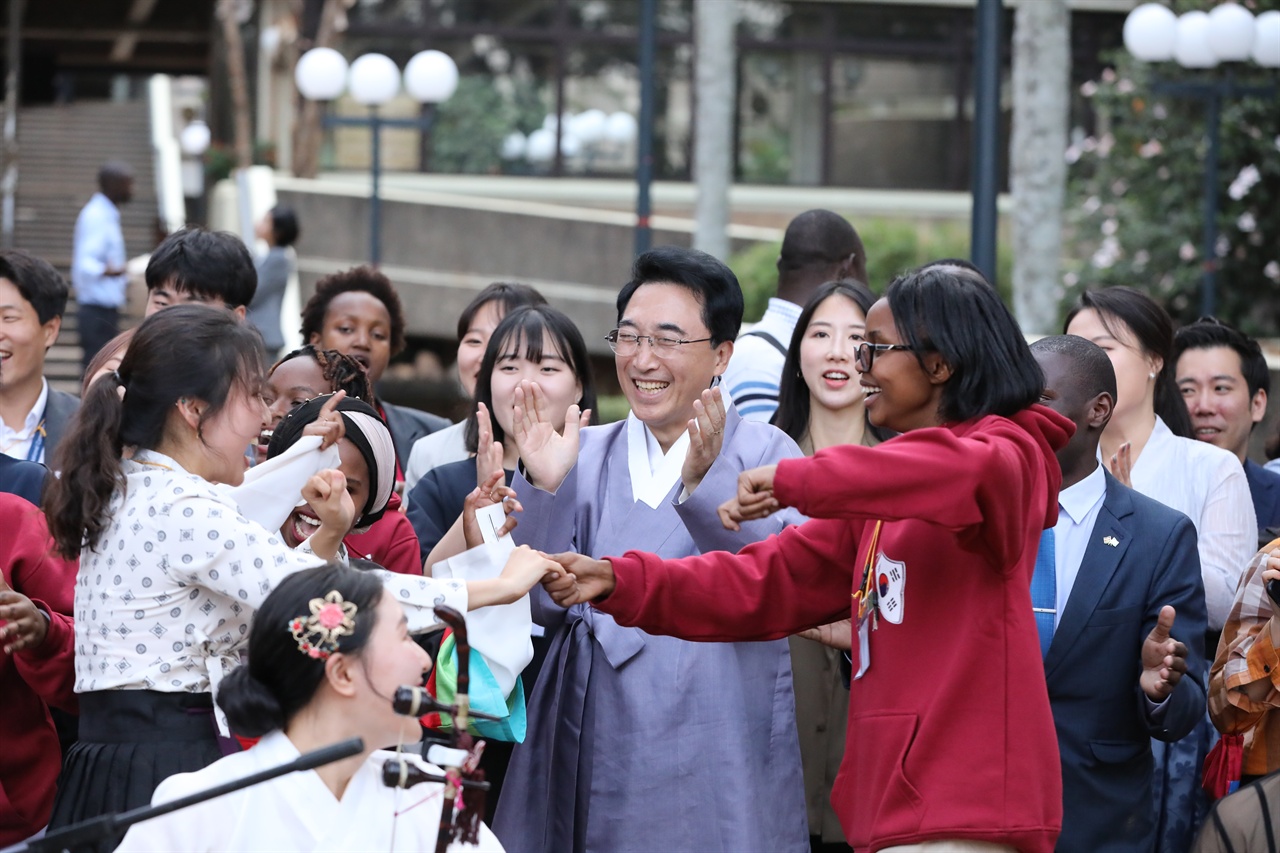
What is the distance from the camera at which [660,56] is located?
21688 millimetres

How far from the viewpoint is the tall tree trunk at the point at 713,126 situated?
14.2m

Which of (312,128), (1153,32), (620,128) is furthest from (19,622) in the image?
(620,128)

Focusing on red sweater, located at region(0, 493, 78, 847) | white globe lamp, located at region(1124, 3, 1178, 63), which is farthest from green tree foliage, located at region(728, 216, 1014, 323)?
red sweater, located at region(0, 493, 78, 847)

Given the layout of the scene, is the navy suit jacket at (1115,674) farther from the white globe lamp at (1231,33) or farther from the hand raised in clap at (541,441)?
the white globe lamp at (1231,33)

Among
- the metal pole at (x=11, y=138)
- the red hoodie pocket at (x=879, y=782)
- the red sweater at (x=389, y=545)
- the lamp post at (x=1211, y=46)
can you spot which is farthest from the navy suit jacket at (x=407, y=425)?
the metal pole at (x=11, y=138)

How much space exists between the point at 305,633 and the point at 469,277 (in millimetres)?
15644

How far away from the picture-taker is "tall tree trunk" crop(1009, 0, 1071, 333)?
1211 centimetres

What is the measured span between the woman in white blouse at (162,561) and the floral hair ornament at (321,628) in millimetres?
320

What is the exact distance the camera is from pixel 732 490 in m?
3.68

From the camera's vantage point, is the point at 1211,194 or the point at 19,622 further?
the point at 1211,194

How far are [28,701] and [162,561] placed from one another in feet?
3.16

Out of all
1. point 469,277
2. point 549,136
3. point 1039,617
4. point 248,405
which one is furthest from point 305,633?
point 549,136

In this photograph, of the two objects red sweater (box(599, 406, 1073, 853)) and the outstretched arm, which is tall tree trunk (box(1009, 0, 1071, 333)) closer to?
the outstretched arm

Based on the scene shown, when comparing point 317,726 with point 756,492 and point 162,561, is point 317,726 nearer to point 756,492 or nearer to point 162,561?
point 162,561
